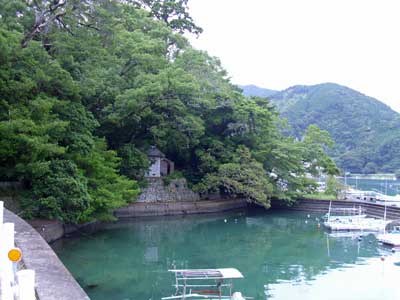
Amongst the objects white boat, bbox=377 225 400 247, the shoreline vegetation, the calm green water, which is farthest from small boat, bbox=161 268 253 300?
white boat, bbox=377 225 400 247

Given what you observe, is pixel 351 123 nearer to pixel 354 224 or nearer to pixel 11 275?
pixel 354 224

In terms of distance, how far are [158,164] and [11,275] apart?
2569cm

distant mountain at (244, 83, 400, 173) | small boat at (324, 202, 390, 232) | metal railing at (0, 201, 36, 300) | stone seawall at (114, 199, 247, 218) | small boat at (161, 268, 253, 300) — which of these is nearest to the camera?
metal railing at (0, 201, 36, 300)

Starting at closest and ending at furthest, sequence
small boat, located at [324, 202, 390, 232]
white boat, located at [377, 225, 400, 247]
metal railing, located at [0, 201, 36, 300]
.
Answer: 1. metal railing, located at [0, 201, 36, 300]
2. white boat, located at [377, 225, 400, 247]
3. small boat, located at [324, 202, 390, 232]

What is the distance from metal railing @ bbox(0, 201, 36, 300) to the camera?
2.73m

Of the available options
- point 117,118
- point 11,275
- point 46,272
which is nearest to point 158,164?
point 117,118

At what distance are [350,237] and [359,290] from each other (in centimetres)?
1012

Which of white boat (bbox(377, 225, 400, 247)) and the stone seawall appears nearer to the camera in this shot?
white boat (bbox(377, 225, 400, 247))

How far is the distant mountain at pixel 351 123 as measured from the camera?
69.9 m

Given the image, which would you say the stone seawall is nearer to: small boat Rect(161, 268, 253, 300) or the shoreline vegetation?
the shoreline vegetation

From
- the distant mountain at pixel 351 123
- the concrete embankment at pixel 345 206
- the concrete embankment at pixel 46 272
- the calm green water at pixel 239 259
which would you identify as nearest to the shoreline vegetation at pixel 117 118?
the concrete embankment at pixel 345 206

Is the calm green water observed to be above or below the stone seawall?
below

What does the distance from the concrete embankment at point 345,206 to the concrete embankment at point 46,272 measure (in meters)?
24.0

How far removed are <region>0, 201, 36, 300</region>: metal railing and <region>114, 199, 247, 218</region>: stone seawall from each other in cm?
2043
